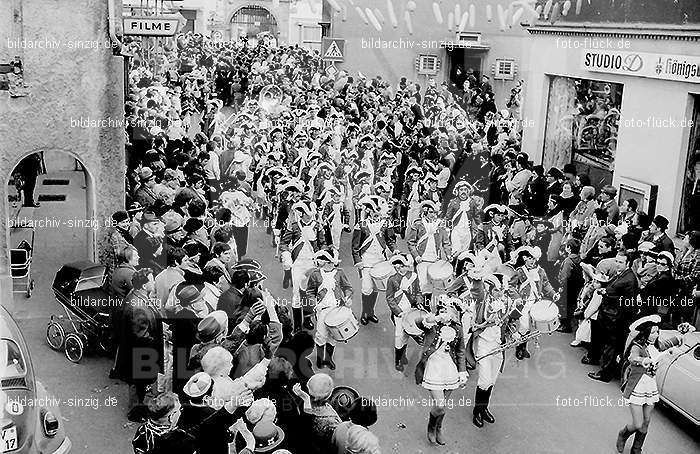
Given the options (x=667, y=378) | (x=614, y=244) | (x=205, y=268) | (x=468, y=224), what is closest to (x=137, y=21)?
(x=205, y=268)

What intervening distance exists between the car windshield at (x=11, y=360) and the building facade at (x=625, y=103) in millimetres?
10704

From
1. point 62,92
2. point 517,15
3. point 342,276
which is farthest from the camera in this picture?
point 517,15

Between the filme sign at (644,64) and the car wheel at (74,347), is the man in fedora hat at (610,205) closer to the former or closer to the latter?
the filme sign at (644,64)

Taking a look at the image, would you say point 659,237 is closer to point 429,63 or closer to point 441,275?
point 441,275

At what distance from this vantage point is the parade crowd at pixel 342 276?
715 cm

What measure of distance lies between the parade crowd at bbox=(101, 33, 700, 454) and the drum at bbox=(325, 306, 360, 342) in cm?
2

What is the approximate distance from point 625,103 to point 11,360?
39.9 feet

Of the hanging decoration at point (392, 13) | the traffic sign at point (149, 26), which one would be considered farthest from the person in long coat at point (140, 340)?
the hanging decoration at point (392, 13)

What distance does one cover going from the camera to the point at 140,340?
8.95 metres

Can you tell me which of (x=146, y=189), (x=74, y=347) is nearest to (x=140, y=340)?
(x=74, y=347)

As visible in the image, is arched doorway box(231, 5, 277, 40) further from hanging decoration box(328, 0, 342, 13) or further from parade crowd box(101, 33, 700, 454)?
parade crowd box(101, 33, 700, 454)

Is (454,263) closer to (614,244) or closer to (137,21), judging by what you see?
(614,244)

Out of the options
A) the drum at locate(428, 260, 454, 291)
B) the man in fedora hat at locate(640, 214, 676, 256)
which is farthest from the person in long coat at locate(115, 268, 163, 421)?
the man in fedora hat at locate(640, 214, 676, 256)

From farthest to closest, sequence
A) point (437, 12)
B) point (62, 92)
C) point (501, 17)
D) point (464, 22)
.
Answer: point (437, 12), point (464, 22), point (501, 17), point (62, 92)
